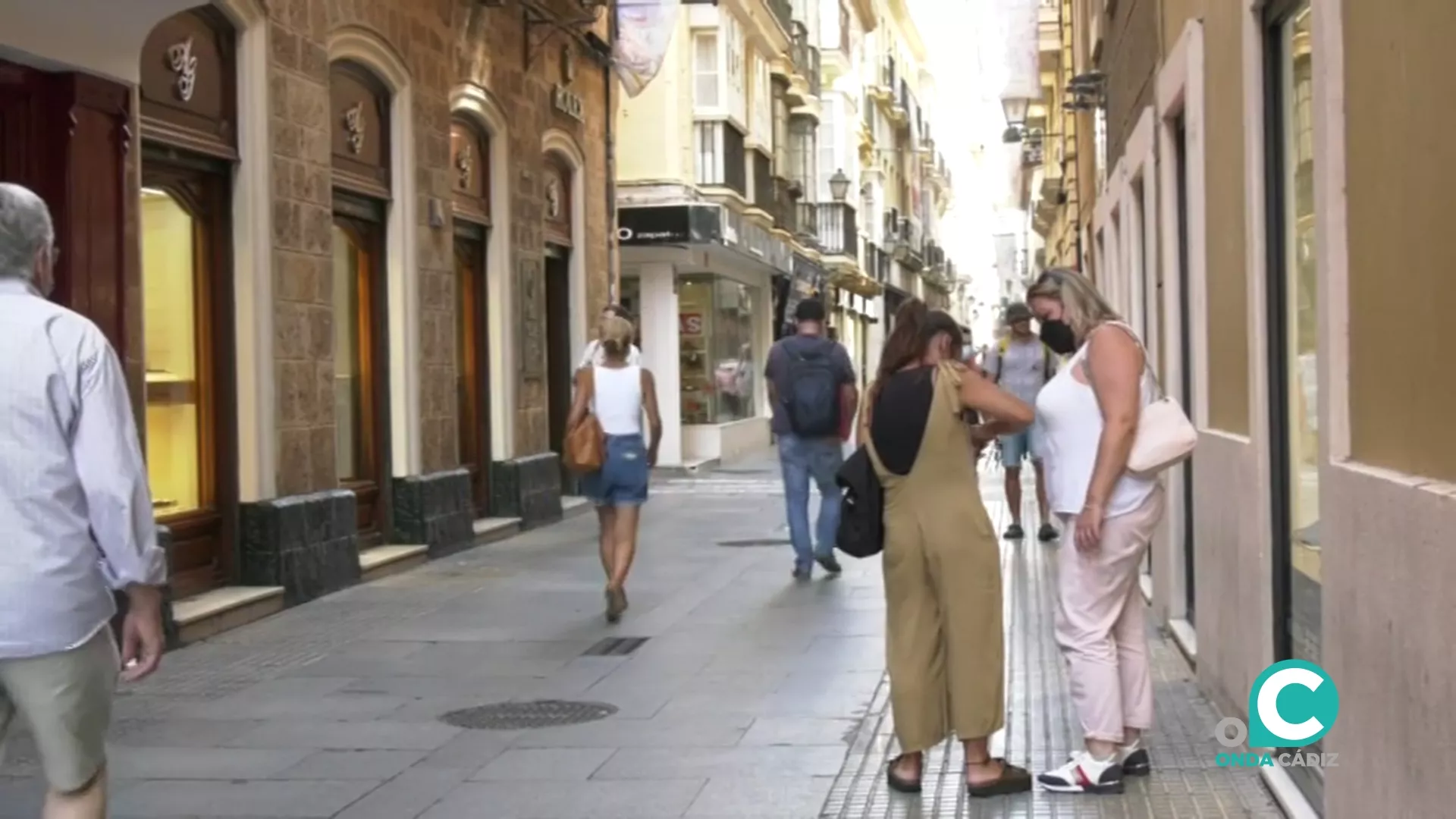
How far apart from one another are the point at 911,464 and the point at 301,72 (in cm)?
705

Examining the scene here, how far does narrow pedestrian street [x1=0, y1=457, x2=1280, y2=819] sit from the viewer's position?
6129mm

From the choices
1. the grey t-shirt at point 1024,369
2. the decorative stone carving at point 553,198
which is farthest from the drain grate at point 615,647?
the decorative stone carving at point 553,198

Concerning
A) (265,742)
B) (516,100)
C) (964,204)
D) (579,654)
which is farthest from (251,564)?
(964,204)

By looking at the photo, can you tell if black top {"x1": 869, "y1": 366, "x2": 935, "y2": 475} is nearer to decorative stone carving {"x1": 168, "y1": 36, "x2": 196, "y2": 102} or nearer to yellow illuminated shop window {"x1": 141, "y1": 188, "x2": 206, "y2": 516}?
yellow illuminated shop window {"x1": 141, "y1": 188, "x2": 206, "y2": 516}

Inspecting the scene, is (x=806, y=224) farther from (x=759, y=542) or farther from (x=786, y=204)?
(x=759, y=542)

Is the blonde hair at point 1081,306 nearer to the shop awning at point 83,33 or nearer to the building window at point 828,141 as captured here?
the shop awning at point 83,33

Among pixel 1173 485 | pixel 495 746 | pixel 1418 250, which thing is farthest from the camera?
pixel 1173 485

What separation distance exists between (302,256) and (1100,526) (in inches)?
282

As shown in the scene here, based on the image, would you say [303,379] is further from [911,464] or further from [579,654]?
[911,464]

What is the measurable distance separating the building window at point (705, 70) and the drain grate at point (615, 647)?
1795 centimetres

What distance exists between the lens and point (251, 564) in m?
11.0

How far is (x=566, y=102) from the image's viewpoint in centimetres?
1852

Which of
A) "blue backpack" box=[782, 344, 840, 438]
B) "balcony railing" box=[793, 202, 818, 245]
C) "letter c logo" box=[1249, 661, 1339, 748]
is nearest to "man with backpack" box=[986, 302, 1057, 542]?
"blue backpack" box=[782, 344, 840, 438]

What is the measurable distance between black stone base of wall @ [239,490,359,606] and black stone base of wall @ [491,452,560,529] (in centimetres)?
405
